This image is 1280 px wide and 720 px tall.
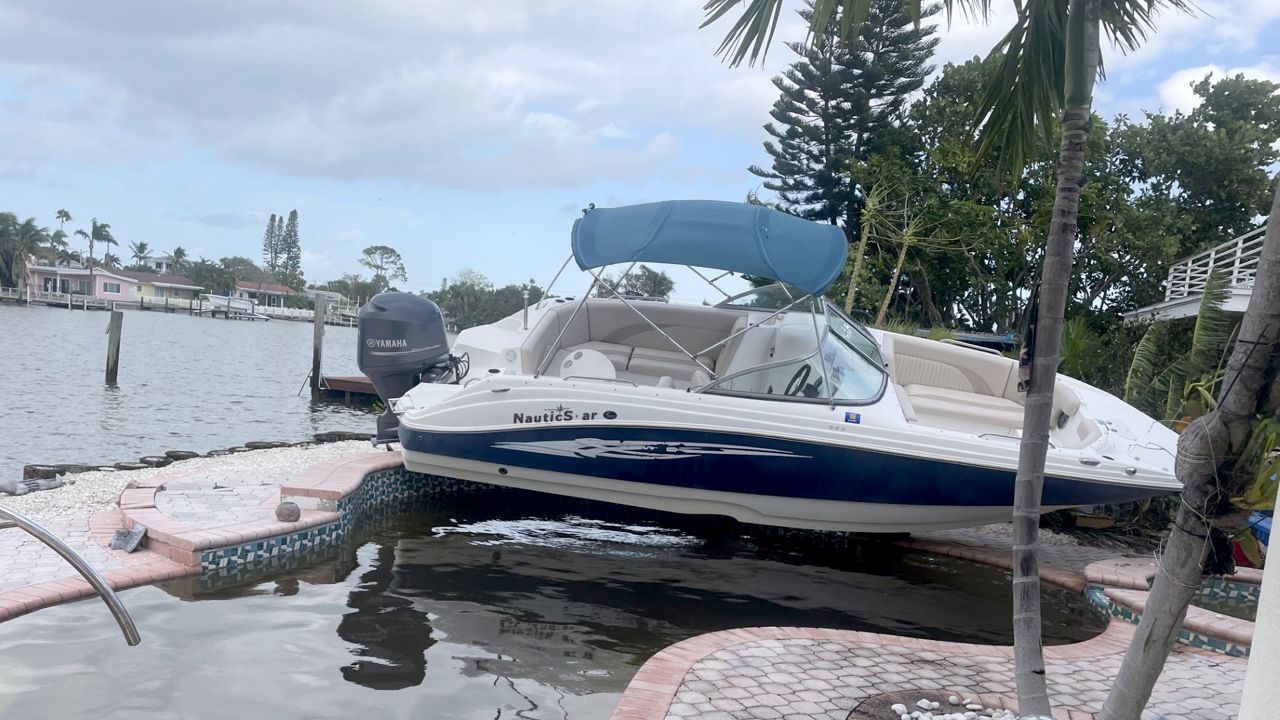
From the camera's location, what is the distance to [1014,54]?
3.78m

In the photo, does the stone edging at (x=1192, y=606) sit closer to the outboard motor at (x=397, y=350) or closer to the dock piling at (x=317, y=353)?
the outboard motor at (x=397, y=350)

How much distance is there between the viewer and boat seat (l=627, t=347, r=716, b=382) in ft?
28.2

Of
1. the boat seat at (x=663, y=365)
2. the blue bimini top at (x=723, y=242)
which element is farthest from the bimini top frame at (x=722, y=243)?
the boat seat at (x=663, y=365)

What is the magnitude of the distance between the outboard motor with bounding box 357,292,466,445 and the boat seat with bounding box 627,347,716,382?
1.61m

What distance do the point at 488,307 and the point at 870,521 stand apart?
59507 millimetres

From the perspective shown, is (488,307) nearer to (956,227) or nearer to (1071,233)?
(956,227)

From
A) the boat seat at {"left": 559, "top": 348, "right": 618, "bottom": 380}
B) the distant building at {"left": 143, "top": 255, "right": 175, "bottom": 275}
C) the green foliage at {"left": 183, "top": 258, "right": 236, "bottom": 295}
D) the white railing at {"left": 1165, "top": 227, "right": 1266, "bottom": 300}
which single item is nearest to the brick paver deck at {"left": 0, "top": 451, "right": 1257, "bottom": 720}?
the boat seat at {"left": 559, "top": 348, "right": 618, "bottom": 380}

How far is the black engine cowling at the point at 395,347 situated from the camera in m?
8.02

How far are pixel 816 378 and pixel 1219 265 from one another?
1277cm

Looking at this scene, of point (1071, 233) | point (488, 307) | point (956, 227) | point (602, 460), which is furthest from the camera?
point (488, 307)

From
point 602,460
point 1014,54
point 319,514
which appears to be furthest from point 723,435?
point 1014,54

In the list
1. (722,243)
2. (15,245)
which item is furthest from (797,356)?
(15,245)

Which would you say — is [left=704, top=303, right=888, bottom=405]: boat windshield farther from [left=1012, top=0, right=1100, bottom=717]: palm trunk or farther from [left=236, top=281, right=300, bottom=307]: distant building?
[left=236, top=281, right=300, bottom=307]: distant building

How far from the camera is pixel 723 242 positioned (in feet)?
23.2
